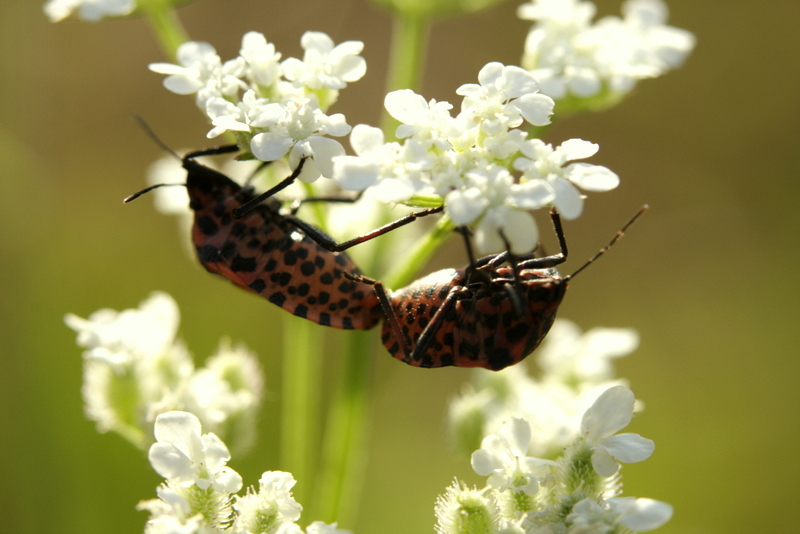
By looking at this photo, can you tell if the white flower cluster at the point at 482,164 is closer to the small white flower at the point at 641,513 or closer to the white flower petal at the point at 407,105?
the white flower petal at the point at 407,105

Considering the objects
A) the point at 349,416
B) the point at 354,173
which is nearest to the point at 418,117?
the point at 354,173

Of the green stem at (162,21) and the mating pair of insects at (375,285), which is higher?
the green stem at (162,21)

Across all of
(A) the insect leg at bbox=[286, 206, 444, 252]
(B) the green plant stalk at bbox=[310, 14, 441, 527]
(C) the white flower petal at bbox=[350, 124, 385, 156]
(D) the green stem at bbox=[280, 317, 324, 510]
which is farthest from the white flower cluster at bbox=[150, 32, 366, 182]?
(D) the green stem at bbox=[280, 317, 324, 510]

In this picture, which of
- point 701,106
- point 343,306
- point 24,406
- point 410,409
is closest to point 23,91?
point 24,406

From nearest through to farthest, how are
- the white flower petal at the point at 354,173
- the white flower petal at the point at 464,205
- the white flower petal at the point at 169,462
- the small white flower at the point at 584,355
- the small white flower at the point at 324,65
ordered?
the white flower petal at the point at 464,205 → the white flower petal at the point at 354,173 → the white flower petal at the point at 169,462 → the small white flower at the point at 324,65 → the small white flower at the point at 584,355

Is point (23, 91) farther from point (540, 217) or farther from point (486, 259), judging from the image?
point (540, 217)

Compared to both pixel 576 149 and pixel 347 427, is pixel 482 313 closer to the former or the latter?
pixel 576 149

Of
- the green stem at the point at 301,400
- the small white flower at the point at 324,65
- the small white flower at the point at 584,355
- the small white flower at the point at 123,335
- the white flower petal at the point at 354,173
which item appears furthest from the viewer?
the small white flower at the point at 584,355

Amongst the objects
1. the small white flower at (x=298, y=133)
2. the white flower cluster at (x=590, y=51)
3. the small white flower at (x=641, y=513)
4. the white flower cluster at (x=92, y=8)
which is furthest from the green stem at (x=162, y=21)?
the small white flower at (x=641, y=513)

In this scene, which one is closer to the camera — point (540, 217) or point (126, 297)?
point (126, 297)
